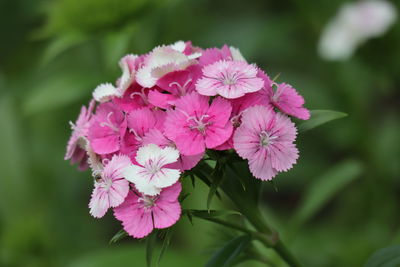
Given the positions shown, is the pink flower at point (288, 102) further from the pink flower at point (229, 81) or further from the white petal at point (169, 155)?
the white petal at point (169, 155)

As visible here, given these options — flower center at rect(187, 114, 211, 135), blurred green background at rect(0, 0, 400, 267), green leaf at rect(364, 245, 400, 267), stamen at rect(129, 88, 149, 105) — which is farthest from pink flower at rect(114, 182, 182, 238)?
blurred green background at rect(0, 0, 400, 267)

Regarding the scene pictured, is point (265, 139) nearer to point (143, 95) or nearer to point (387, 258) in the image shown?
point (143, 95)

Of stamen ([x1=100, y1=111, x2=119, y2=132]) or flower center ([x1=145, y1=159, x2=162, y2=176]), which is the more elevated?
stamen ([x1=100, y1=111, x2=119, y2=132])

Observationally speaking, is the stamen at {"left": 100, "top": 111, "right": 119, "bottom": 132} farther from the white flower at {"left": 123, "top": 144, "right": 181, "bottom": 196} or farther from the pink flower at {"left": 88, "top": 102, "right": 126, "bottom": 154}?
the white flower at {"left": 123, "top": 144, "right": 181, "bottom": 196}

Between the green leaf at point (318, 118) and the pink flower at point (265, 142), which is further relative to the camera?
the green leaf at point (318, 118)

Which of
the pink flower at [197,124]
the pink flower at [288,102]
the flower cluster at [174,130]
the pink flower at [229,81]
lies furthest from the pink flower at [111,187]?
the pink flower at [288,102]

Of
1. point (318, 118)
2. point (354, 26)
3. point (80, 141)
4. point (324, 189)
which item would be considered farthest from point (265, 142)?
point (354, 26)
